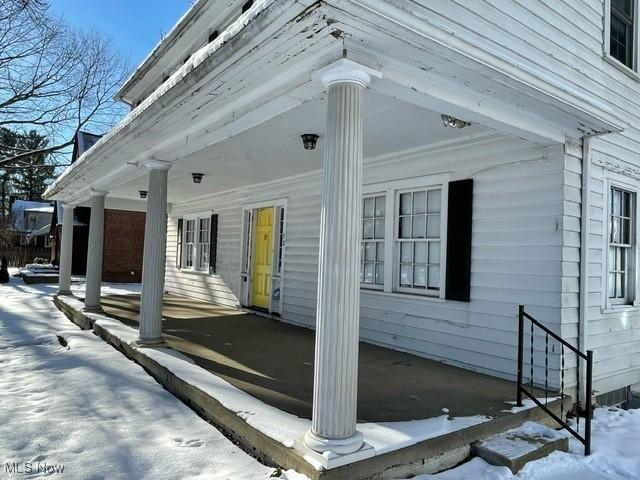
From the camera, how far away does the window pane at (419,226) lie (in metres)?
5.83

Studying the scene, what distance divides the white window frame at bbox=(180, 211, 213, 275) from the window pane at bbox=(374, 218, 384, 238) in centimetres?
561

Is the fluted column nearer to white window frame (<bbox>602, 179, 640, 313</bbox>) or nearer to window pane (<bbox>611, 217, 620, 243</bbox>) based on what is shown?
white window frame (<bbox>602, 179, 640, 313</bbox>)

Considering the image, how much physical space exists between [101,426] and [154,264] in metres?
2.46

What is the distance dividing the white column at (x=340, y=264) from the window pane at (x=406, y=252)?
322cm

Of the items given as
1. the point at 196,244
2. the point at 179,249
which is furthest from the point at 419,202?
the point at 179,249

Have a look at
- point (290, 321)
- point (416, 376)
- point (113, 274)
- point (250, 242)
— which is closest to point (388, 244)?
point (416, 376)

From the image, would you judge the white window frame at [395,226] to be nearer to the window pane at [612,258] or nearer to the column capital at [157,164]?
the window pane at [612,258]

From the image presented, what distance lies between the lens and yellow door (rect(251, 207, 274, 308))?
906cm

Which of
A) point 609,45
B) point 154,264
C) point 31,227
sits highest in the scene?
point 609,45

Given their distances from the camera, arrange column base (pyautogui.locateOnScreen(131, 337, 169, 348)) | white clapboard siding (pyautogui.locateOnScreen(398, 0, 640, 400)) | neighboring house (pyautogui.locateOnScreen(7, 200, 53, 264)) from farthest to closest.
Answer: neighboring house (pyautogui.locateOnScreen(7, 200, 53, 264)) < column base (pyautogui.locateOnScreen(131, 337, 169, 348)) < white clapboard siding (pyautogui.locateOnScreen(398, 0, 640, 400))

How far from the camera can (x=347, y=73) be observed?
9.39 ft

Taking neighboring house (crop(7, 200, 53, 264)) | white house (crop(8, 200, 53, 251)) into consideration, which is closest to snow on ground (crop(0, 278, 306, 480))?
neighboring house (crop(7, 200, 53, 264))

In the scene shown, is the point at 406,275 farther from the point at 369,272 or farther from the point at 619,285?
the point at 619,285

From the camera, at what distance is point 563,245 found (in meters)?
4.47
